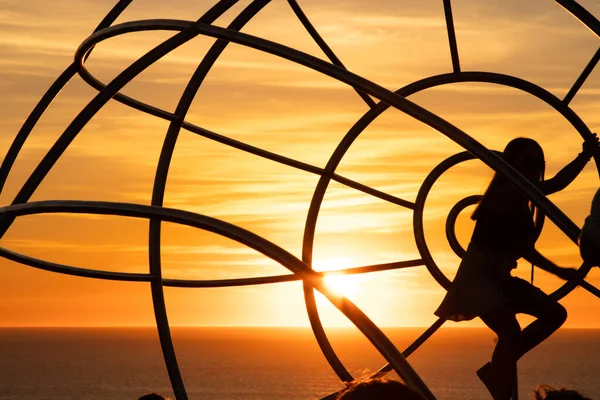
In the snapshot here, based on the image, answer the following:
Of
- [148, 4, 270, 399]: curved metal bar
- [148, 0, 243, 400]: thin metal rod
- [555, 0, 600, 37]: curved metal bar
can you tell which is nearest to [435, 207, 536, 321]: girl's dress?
[555, 0, 600, 37]: curved metal bar

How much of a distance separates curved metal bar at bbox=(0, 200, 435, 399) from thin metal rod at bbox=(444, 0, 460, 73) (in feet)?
15.5

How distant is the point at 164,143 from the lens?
10.6m

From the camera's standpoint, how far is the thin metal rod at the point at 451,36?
9.96 meters

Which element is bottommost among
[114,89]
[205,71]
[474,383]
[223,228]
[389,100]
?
[223,228]

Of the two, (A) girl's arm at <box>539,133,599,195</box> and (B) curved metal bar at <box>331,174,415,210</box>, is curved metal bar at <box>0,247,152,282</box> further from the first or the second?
(A) girl's arm at <box>539,133,599,195</box>

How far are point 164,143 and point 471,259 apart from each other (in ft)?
9.90

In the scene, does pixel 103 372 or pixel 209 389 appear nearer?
pixel 209 389

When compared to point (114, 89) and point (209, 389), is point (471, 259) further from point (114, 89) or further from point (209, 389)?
point (209, 389)

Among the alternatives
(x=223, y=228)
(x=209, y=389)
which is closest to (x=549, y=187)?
(x=223, y=228)

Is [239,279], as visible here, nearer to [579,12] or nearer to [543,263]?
[543,263]

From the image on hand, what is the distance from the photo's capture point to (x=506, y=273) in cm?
881

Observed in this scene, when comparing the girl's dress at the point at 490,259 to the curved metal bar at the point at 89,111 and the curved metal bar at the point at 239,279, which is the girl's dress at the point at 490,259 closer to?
the curved metal bar at the point at 239,279

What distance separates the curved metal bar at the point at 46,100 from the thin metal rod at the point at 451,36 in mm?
2486

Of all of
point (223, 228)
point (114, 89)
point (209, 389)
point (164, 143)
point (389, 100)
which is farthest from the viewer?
point (209, 389)
